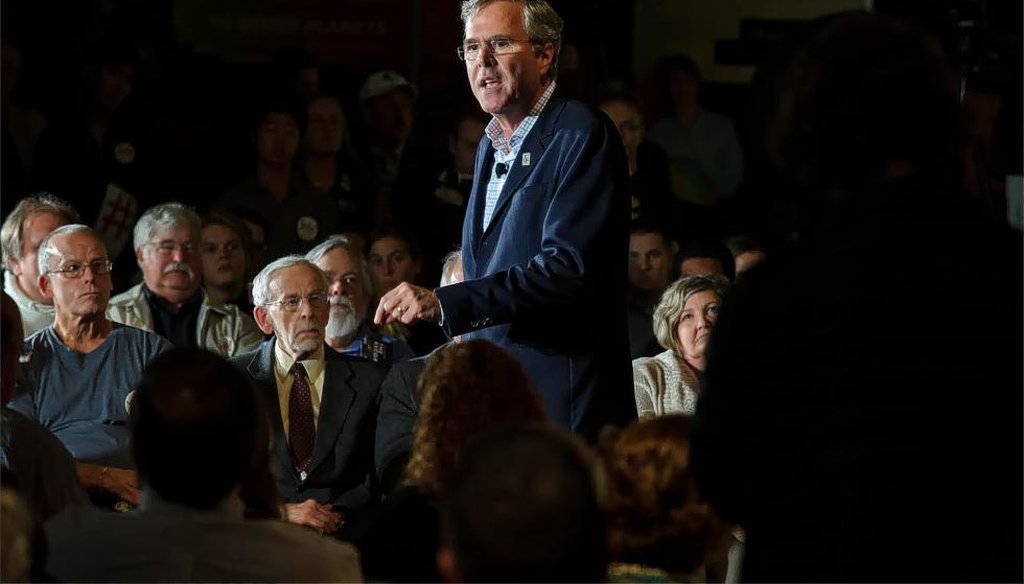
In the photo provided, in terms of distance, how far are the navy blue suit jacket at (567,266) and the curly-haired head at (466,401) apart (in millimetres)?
269

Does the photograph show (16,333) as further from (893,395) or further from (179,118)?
(179,118)

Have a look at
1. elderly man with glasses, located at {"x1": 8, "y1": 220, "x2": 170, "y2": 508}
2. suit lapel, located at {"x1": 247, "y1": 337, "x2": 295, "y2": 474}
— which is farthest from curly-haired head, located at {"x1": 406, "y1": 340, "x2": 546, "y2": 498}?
elderly man with glasses, located at {"x1": 8, "y1": 220, "x2": 170, "y2": 508}

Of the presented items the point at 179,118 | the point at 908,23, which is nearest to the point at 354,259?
the point at 179,118

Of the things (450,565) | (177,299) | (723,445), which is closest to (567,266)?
(723,445)

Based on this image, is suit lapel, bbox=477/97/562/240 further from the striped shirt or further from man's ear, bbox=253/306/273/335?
man's ear, bbox=253/306/273/335

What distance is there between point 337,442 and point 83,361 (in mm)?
781

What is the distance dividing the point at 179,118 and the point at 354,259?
222 centimetres

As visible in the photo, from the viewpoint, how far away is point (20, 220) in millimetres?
5637

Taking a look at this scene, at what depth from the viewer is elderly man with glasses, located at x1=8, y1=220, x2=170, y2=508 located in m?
4.75

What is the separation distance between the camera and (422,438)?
2.94m

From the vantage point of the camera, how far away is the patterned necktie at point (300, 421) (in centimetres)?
477

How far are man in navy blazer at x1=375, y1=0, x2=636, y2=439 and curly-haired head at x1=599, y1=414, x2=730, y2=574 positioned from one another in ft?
2.48

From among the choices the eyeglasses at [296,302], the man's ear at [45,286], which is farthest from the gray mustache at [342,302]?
the man's ear at [45,286]

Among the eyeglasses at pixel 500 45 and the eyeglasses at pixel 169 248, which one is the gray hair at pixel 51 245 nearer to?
the eyeglasses at pixel 169 248
